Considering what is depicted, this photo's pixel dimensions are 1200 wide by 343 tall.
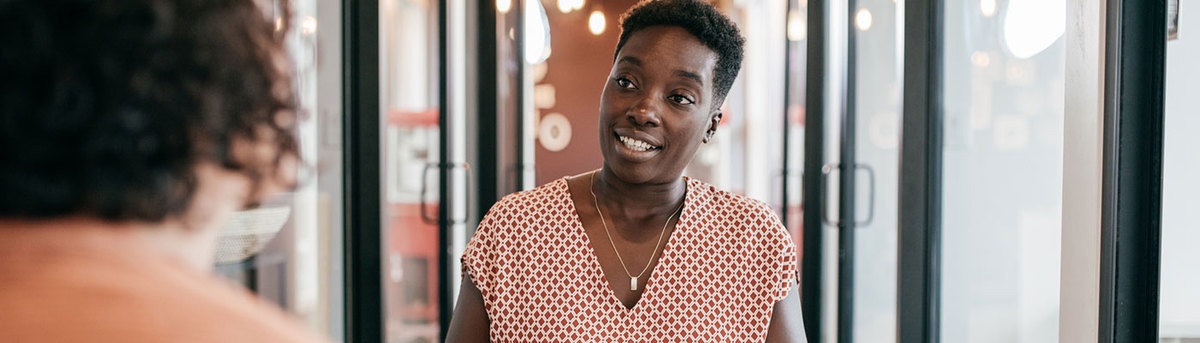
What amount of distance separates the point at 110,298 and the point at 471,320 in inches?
40.2

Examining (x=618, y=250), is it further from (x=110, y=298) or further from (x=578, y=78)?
(x=578, y=78)

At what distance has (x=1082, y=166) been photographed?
1454 mm

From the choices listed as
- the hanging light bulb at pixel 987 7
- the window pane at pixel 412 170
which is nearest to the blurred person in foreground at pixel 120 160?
the hanging light bulb at pixel 987 7

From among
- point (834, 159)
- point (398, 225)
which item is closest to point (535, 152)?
point (398, 225)

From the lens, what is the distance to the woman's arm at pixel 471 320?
1.35m

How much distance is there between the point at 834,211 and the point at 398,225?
1.71 metres

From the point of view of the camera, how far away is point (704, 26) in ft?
4.56

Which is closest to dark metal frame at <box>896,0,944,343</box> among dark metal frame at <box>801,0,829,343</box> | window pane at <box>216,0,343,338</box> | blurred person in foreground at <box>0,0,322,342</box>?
dark metal frame at <box>801,0,829,343</box>

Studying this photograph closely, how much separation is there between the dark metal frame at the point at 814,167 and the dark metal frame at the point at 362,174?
1547 mm

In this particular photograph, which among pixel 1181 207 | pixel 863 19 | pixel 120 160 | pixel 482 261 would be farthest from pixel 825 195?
pixel 120 160

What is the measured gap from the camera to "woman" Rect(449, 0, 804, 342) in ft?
4.41

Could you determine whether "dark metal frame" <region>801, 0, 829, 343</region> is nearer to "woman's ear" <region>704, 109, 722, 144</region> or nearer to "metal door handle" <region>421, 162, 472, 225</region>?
"metal door handle" <region>421, 162, 472, 225</region>

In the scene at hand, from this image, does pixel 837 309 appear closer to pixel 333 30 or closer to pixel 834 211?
pixel 834 211

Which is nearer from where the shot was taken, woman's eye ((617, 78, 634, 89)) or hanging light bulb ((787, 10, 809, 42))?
woman's eye ((617, 78, 634, 89))
